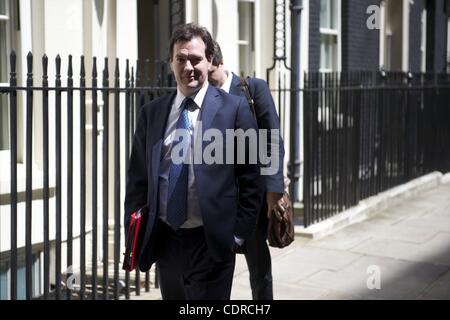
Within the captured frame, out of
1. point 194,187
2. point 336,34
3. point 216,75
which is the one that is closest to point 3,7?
point 216,75

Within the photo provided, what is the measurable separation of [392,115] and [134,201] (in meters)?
7.61

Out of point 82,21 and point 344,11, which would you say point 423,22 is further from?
point 82,21

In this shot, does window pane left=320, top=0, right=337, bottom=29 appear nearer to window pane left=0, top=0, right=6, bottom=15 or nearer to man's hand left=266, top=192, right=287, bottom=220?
window pane left=0, top=0, right=6, bottom=15

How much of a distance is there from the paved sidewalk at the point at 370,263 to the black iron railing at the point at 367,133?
1.76ft

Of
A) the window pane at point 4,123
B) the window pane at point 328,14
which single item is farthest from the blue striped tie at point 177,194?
the window pane at point 328,14

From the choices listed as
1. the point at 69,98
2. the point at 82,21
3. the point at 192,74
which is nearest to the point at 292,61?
the point at 82,21

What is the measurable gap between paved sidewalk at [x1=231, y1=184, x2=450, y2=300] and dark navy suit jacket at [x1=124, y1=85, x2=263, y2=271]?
2.46m

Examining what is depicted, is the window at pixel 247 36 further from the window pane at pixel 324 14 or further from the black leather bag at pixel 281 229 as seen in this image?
the black leather bag at pixel 281 229

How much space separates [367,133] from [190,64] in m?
6.64

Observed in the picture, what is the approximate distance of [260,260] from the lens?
16.0 ft

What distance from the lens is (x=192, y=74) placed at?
3.72m

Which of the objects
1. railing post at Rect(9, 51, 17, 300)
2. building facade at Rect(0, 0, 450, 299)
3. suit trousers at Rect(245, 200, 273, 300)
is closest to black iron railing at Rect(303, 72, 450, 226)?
building facade at Rect(0, 0, 450, 299)

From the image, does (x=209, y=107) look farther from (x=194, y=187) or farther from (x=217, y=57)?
(x=217, y=57)

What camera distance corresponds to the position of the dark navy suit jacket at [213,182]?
143 inches
